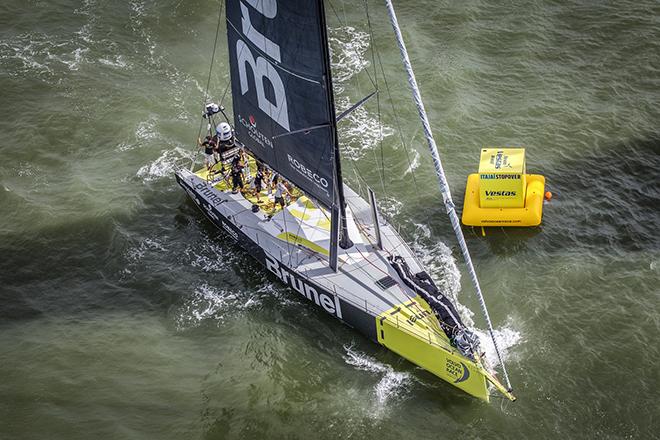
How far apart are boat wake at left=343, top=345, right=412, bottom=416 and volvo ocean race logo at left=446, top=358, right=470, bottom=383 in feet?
5.03

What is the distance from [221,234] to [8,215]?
348 inches

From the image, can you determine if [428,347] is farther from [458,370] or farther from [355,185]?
[355,185]

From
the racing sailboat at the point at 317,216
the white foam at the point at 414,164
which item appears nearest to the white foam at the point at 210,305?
the racing sailboat at the point at 317,216

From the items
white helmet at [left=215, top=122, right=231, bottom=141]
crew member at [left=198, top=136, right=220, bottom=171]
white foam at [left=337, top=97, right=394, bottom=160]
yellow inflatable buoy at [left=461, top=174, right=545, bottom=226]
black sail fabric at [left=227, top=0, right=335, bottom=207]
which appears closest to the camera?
black sail fabric at [left=227, top=0, right=335, bottom=207]

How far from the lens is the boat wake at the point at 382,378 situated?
88.9 ft

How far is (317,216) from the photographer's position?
31688 mm

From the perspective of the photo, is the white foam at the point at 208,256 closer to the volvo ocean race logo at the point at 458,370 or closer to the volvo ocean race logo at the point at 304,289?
the volvo ocean race logo at the point at 304,289

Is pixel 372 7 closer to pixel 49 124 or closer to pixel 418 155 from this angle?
pixel 418 155

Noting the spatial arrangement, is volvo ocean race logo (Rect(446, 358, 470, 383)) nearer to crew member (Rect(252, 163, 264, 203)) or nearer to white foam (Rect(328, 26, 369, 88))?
crew member (Rect(252, 163, 264, 203))

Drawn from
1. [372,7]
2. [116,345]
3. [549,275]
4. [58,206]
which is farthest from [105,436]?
[372,7]

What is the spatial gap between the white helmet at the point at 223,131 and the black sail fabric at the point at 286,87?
81.9 inches

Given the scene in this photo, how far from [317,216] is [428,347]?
23.8 feet

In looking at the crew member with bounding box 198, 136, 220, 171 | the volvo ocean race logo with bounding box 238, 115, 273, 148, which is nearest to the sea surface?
the crew member with bounding box 198, 136, 220, 171

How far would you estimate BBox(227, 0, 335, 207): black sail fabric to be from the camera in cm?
2584
